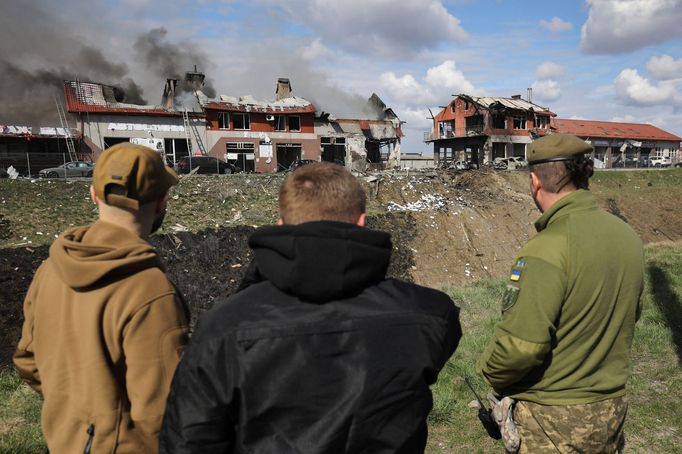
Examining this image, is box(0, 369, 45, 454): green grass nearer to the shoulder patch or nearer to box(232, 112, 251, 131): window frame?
the shoulder patch

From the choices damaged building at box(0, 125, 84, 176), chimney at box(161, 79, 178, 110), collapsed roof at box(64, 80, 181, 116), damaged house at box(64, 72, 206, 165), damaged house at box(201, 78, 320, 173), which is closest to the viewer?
damaged building at box(0, 125, 84, 176)

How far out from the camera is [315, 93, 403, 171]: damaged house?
43.3 m

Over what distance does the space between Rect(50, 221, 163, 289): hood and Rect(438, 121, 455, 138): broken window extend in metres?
54.2

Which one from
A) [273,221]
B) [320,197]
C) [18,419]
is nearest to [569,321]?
[320,197]

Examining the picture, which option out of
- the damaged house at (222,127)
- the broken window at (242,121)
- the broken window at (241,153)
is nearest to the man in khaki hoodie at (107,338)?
the damaged house at (222,127)

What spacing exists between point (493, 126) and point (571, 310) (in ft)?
164

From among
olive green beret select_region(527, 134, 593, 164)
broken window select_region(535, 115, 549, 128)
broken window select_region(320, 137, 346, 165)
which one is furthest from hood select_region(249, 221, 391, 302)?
broken window select_region(535, 115, 549, 128)

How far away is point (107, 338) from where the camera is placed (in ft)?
5.97

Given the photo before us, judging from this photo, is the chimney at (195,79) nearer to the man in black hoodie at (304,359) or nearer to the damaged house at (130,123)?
the damaged house at (130,123)

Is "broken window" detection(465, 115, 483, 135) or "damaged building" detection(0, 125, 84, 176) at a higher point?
"broken window" detection(465, 115, 483, 135)

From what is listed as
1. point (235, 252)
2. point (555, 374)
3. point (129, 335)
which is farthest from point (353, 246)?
point (235, 252)

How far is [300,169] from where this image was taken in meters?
1.73

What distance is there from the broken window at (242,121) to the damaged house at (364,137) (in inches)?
247

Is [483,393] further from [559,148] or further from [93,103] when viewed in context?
[93,103]
